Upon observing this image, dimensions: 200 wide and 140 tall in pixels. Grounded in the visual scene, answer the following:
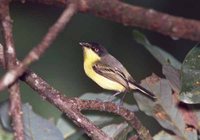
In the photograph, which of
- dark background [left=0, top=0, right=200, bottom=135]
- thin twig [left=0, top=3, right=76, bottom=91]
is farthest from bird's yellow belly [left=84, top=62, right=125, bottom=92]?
thin twig [left=0, top=3, right=76, bottom=91]

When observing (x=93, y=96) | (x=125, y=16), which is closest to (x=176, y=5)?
(x=93, y=96)

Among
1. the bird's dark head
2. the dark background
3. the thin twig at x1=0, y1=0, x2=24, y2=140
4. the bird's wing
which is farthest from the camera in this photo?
the dark background

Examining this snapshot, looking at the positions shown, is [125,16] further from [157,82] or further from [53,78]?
[53,78]

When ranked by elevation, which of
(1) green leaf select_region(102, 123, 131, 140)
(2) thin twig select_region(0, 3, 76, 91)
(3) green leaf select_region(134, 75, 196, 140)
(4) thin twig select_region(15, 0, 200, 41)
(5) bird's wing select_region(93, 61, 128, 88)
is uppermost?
(4) thin twig select_region(15, 0, 200, 41)

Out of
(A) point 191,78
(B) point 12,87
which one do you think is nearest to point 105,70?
(A) point 191,78

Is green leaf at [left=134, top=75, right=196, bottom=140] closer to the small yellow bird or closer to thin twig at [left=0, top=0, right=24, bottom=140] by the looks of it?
thin twig at [left=0, top=0, right=24, bottom=140]

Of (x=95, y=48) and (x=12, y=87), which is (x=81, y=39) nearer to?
(x=95, y=48)

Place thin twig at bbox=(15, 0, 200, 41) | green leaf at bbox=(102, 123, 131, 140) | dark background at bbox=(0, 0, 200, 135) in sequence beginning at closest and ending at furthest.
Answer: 1. thin twig at bbox=(15, 0, 200, 41)
2. green leaf at bbox=(102, 123, 131, 140)
3. dark background at bbox=(0, 0, 200, 135)
